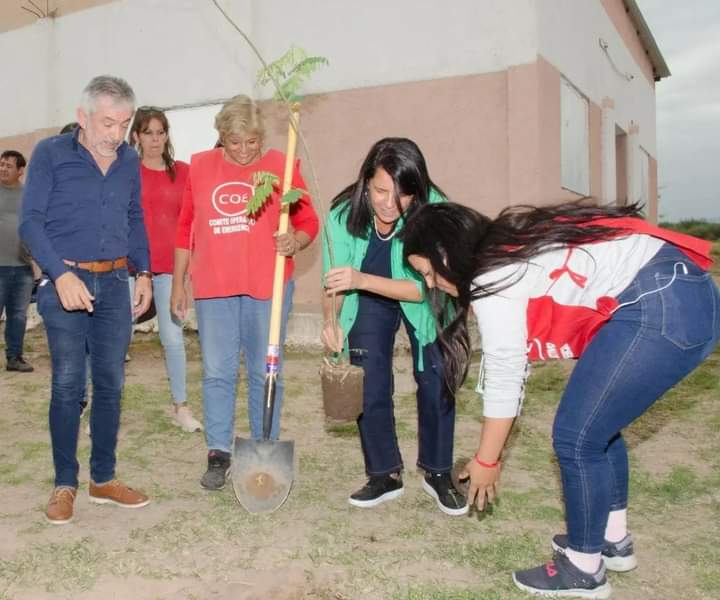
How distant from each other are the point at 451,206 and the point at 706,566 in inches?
68.4

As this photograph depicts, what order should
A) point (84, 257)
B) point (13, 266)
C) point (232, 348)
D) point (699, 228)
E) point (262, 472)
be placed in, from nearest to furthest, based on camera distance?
point (84, 257)
point (262, 472)
point (232, 348)
point (13, 266)
point (699, 228)

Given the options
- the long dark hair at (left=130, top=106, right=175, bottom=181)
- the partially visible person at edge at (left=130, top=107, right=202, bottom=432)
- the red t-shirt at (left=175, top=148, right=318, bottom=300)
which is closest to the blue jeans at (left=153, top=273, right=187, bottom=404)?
the partially visible person at edge at (left=130, top=107, right=202, bottom=432)

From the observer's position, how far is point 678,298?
2391 millimetres

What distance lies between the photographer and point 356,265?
3.58 metres

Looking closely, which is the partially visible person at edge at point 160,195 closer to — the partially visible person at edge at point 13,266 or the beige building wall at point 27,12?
the partially visible person at edge at point 13,266

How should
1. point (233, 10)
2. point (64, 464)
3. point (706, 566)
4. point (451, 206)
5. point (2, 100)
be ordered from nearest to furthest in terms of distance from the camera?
point (451, 206) → point (706, 566) → point (64, 464) → point (233, 10) → point (2, 100)

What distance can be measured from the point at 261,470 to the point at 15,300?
188 inches

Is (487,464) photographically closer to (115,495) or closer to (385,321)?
(385,321)

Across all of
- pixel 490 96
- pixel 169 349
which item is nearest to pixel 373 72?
pixel 490 96

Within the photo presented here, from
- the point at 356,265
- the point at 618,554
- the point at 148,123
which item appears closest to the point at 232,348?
the point at 356,265

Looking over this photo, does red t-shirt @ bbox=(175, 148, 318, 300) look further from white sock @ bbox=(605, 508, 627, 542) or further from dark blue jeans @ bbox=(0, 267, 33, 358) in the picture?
dark blue jeans @ bbox=(0, 267, 33, 358)

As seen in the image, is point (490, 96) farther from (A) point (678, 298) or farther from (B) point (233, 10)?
(A) point (678, 298)

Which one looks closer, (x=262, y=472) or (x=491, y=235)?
(x=491, y=235)

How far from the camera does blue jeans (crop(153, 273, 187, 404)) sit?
478cm
